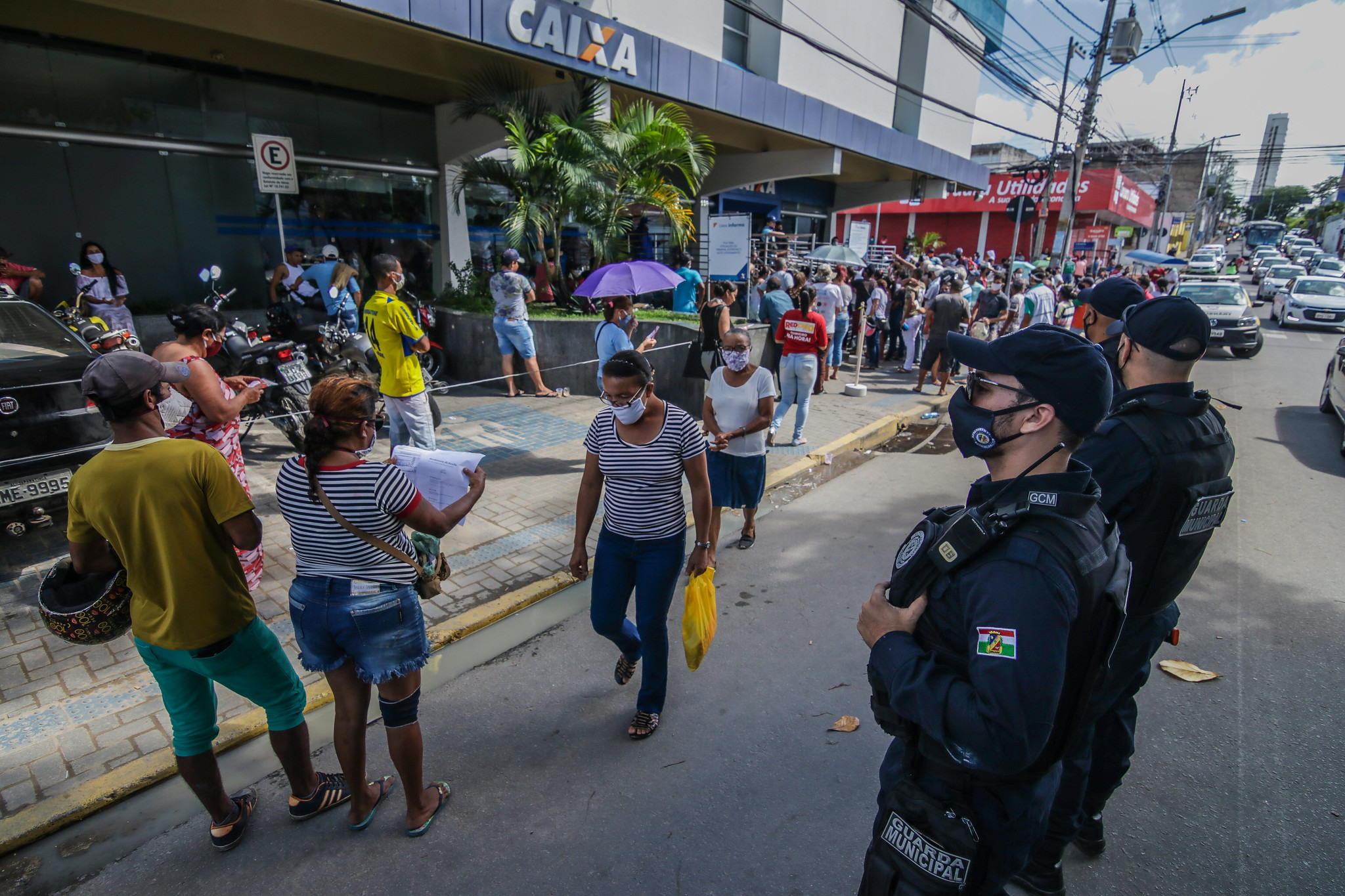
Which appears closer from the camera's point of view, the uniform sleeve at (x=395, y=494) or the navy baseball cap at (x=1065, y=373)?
the navy baseball cap at (x=1065, y=373)

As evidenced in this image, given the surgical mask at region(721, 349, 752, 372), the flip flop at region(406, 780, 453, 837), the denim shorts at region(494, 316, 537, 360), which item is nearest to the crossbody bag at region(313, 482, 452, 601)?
the flip flop at region(406, 780, 453, 837)

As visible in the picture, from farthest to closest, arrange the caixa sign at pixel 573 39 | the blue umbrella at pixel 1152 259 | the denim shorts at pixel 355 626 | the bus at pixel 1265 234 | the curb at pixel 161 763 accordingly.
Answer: the bus at pixel 1265 234, the blue umbrella at pixel 1152 259, the caixa sign at pixel 573 39, the curb at pixel 161 763, the denim shorts at pixel 355 626

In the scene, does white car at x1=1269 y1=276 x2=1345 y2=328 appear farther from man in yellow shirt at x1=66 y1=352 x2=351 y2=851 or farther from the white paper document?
man in yellow shirt at x1=66 y1=352 x2=351 y2=851

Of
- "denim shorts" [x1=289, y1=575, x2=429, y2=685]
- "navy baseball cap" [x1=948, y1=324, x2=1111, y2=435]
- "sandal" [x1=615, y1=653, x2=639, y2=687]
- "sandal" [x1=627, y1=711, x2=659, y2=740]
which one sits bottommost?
"sandal" [x1=627, y1=711, x2=659, y2=740]

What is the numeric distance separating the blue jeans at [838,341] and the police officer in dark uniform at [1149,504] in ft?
29.7

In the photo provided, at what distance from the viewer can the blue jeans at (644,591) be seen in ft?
10.8

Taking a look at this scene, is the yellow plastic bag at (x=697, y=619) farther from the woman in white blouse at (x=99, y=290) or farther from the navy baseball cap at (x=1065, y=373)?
the woman in white blouse at (x=99, y=290)

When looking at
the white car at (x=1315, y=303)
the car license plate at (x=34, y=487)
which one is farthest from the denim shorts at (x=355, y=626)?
the white car at (x=1315, y=303)

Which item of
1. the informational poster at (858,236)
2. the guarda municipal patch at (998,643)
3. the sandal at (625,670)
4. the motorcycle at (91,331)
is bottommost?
the sandal at (625,670)

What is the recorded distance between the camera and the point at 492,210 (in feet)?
46.3

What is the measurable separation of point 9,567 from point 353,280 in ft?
19.5

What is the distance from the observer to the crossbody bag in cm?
238

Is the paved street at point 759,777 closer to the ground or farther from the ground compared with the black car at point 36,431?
closer to the ground

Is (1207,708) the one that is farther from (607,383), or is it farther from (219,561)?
(219,561)
